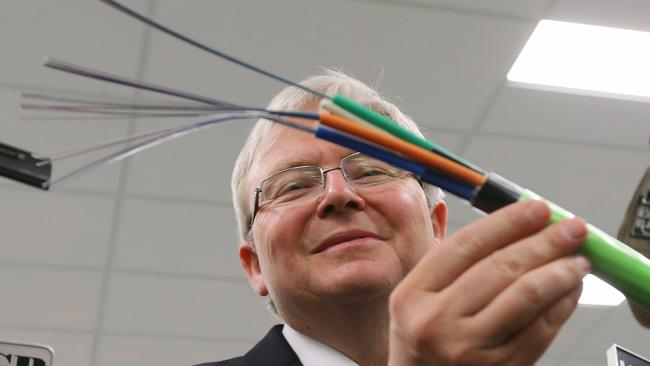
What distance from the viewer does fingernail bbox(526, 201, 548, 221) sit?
0.43m

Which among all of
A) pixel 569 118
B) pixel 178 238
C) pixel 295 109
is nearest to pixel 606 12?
pixel 569 118

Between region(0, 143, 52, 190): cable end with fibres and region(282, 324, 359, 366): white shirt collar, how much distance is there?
0.41 metres

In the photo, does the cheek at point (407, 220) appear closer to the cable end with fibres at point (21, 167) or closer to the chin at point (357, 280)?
the chin at point (357, 280)

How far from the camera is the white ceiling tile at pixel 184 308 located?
10.6ft

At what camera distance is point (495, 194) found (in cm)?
44

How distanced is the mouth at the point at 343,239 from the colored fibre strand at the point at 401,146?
46cm

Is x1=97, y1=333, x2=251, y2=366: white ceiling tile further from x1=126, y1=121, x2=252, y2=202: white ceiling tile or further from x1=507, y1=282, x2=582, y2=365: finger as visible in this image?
x1=507, y1=282, x2=582, y2=365: finger

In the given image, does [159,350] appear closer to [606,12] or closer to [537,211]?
[606,12]

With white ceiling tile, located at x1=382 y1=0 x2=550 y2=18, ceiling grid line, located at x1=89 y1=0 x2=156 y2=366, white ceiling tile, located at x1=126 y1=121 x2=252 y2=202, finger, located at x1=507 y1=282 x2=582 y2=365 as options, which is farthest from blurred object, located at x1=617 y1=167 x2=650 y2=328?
white ceiling tile, located at x1=126 y1=121 x2=252 y2=202

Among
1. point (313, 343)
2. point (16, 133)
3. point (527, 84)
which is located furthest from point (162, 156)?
point (313, 343)

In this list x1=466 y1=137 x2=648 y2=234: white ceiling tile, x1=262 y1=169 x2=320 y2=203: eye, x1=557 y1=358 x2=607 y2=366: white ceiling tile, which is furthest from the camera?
x1=557 y1=358 x2=607 y2=366: white ceiling tile

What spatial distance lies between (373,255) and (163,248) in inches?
85.9

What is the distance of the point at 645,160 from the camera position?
2529mm

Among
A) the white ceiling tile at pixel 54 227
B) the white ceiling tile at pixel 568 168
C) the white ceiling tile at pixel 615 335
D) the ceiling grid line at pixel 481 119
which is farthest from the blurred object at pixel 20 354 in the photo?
the white ceiling tile at pixel 615 335
